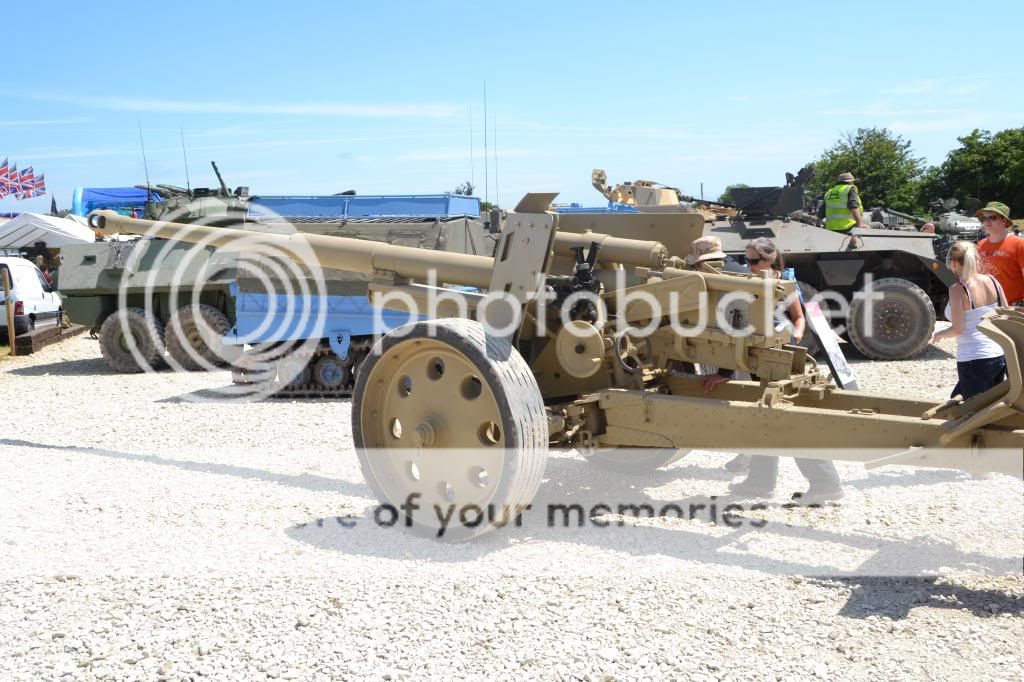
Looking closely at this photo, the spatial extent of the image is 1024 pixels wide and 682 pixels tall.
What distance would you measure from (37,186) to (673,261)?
114ft

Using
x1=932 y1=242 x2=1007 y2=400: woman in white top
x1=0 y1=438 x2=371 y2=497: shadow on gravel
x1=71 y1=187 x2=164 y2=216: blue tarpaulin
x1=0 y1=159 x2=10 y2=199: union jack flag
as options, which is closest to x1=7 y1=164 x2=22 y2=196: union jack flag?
x1=0 y1=159 x2=10 y2=199: union jack flag

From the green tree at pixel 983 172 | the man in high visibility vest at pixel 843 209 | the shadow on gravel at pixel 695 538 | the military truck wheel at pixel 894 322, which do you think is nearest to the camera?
the shadow on gravel at pixel 695 538

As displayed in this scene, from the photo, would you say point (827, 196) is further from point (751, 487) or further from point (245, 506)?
point (245, 506)

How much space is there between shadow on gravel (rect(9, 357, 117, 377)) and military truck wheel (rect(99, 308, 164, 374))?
0.80 ft

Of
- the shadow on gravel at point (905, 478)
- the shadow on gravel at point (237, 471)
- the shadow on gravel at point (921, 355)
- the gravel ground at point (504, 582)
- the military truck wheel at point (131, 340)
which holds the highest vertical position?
the military truck wheel at point (131, 340)

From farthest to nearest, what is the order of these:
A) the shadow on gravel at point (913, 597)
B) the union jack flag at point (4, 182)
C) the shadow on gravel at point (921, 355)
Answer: the union jack flag at point (4, 182) < the shadow on gravel at point (921, 355) < the shadow on gravel at point (913, 597)

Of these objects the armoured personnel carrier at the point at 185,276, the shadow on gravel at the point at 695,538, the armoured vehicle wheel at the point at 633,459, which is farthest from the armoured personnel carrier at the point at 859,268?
the shadow on gravel at the point at 695,538

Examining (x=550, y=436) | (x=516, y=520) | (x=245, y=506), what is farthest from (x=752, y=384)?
(x=245, y=506)

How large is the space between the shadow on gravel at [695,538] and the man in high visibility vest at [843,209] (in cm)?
738

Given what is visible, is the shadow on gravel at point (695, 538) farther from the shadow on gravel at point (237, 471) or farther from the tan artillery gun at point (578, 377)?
the shadow on gravel at point (237, 471)

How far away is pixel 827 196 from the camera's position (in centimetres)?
1218

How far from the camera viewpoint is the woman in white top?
15.8 ft

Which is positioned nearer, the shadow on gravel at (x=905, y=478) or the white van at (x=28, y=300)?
the shadow on gravel at (x=905, y=478)

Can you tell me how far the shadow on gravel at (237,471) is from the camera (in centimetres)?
581
